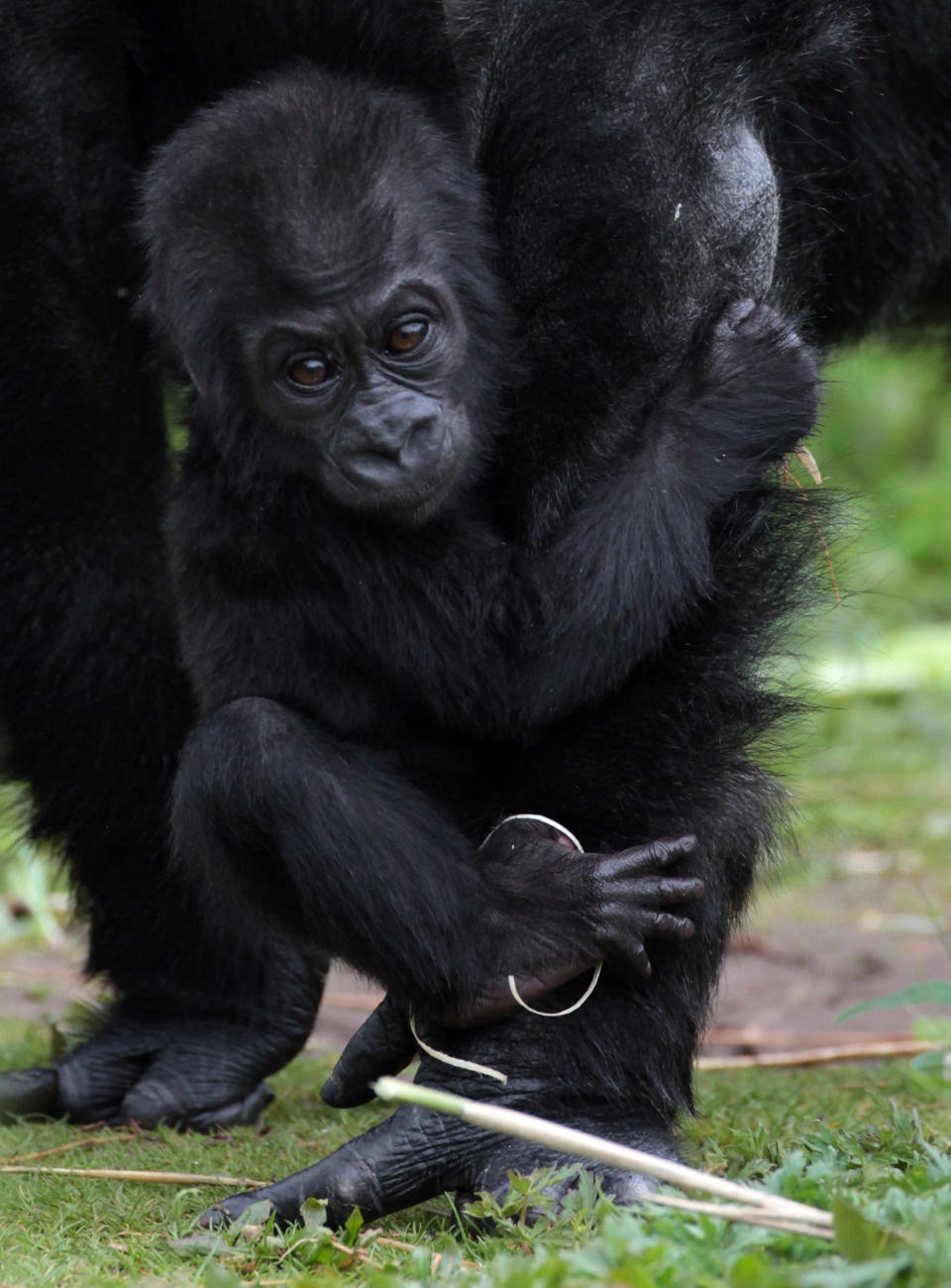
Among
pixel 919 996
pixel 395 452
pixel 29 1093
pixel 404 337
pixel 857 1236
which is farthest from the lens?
pixel 29 1093

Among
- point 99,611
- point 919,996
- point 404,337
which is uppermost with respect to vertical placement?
point 404,337

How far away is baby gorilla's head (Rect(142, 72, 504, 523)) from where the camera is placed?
7.93ft

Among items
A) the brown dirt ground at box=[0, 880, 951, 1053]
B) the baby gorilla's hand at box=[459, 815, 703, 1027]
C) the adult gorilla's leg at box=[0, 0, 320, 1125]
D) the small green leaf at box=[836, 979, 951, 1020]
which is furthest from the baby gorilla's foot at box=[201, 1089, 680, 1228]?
the brown dirt ground at box=[0, 880, 951, 1053]

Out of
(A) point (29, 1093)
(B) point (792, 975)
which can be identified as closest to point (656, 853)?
(A) point (29, 1093)

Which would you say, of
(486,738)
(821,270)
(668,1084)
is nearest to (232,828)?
(486,738)

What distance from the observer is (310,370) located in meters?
2.46

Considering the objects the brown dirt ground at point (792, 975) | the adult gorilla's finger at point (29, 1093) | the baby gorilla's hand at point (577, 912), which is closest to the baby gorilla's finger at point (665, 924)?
the baby gorilla's hand at point (577, 912)

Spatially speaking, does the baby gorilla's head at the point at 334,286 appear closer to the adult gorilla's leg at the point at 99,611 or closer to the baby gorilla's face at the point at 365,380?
the baby gorilla's face at the point at 365,380

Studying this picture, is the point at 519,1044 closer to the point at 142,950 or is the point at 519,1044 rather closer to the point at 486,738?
the point at 486,738

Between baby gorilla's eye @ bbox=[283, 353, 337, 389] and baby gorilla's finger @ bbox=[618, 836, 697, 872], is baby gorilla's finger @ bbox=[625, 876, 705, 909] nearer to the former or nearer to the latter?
baby gorilla's finger @ bbox=[618, 836, 697, 872]

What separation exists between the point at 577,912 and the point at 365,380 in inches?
31.9

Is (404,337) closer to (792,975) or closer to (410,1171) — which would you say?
(410,1171)

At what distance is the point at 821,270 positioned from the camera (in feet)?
9.72

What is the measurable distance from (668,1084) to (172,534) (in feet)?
3.47
